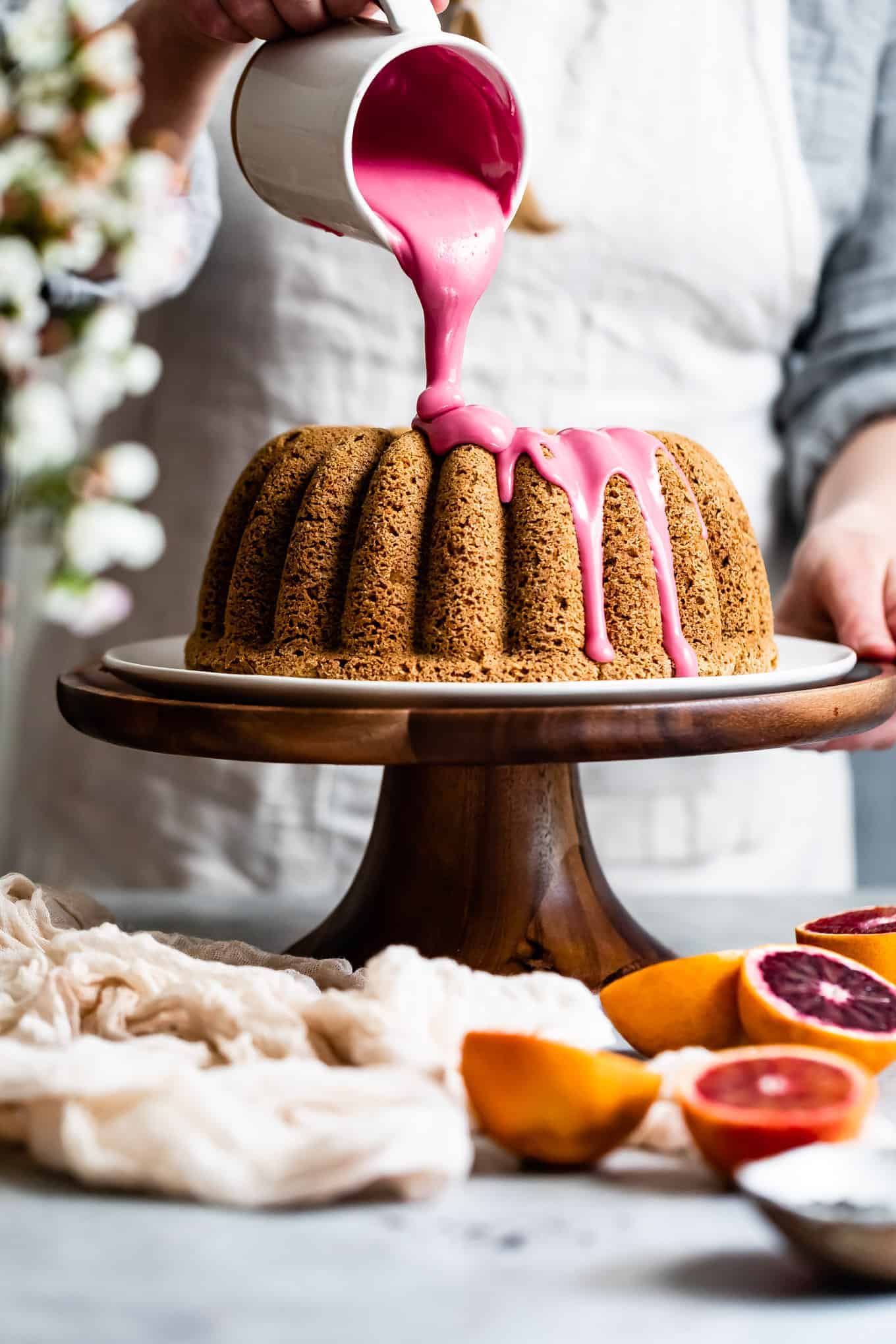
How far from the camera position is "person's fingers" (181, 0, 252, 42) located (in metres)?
1.15

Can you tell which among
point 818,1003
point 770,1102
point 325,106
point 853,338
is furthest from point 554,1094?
point 853,338

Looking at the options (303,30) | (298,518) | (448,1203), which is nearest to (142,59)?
(303,30)

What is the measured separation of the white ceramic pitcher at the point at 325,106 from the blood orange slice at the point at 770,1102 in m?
0.66

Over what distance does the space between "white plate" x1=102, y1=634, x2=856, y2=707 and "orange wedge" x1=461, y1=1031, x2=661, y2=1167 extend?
0.83 feet

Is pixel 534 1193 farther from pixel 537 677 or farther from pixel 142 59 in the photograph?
pixel 142 59

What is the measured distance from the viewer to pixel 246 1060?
2.64 feet

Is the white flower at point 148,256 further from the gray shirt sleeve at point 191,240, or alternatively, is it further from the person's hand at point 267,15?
the gray shirt sleeve at point 191,240

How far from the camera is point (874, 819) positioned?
263cm

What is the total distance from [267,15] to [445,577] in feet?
1.45

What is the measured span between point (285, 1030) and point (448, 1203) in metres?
0.15

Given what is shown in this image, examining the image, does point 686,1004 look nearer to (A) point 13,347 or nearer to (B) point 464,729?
(B) point 464,729

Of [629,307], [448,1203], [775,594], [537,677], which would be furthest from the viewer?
[775,594]

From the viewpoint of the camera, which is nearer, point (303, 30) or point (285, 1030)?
point (285, 1030)

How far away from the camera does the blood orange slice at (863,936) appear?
98 cm
